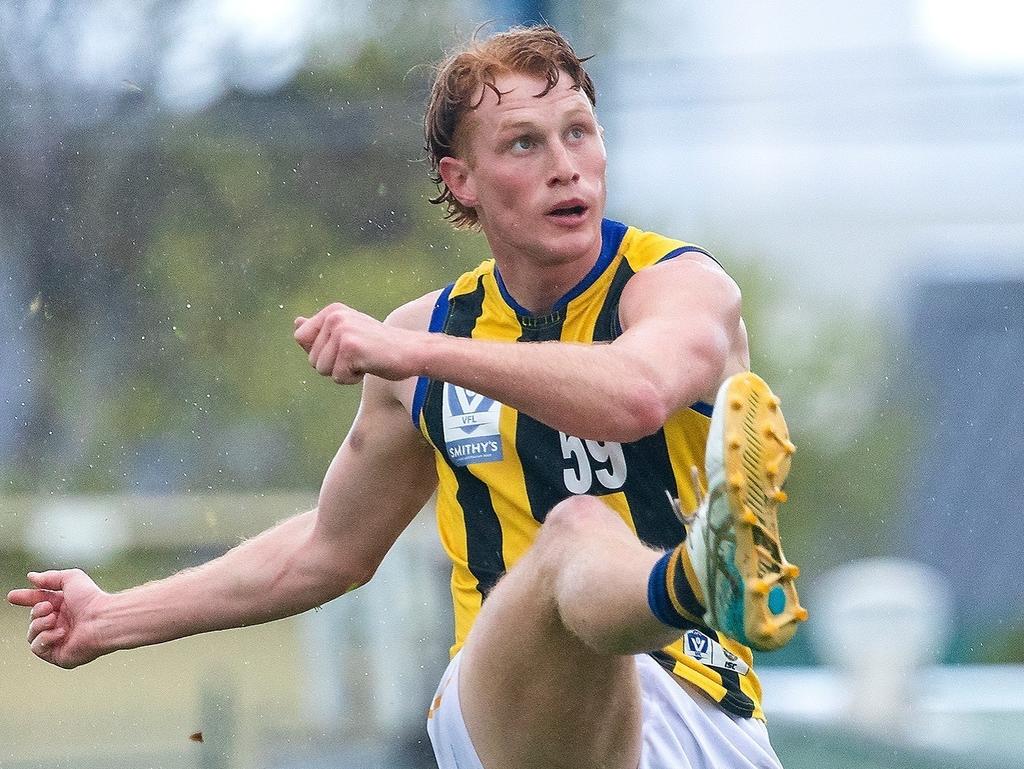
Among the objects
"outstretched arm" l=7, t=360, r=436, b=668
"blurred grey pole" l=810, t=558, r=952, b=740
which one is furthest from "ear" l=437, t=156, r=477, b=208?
"blurred grey pole" l=810, t=558, r=952, b=740

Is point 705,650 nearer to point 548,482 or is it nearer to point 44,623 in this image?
point 548,482

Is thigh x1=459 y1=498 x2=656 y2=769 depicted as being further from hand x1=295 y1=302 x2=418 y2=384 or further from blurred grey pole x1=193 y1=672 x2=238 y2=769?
blurred grey pole x1=193 y1=672 x2=238 y2=769

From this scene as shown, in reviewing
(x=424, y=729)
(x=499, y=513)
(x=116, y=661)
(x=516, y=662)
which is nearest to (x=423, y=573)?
(x=424, y=729)

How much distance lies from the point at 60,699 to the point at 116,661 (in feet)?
0.70

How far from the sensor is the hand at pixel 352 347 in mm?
1651

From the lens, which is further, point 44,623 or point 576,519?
point 44,623

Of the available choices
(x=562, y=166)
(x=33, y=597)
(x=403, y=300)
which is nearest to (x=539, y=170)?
(x=562, y=166)

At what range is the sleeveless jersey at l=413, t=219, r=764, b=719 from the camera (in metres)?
2.01

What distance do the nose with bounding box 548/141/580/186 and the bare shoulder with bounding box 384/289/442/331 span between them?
291 mm

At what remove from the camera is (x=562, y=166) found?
6.72 feet

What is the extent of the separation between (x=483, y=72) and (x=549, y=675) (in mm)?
893

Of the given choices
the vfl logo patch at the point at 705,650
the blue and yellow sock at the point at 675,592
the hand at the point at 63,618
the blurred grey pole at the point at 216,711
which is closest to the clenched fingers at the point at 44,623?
the hand at the point at 63,618

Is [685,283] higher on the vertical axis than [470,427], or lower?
higher

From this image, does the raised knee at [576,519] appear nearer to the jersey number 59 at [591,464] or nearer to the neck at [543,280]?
the jersey number 59 at [591,464]
